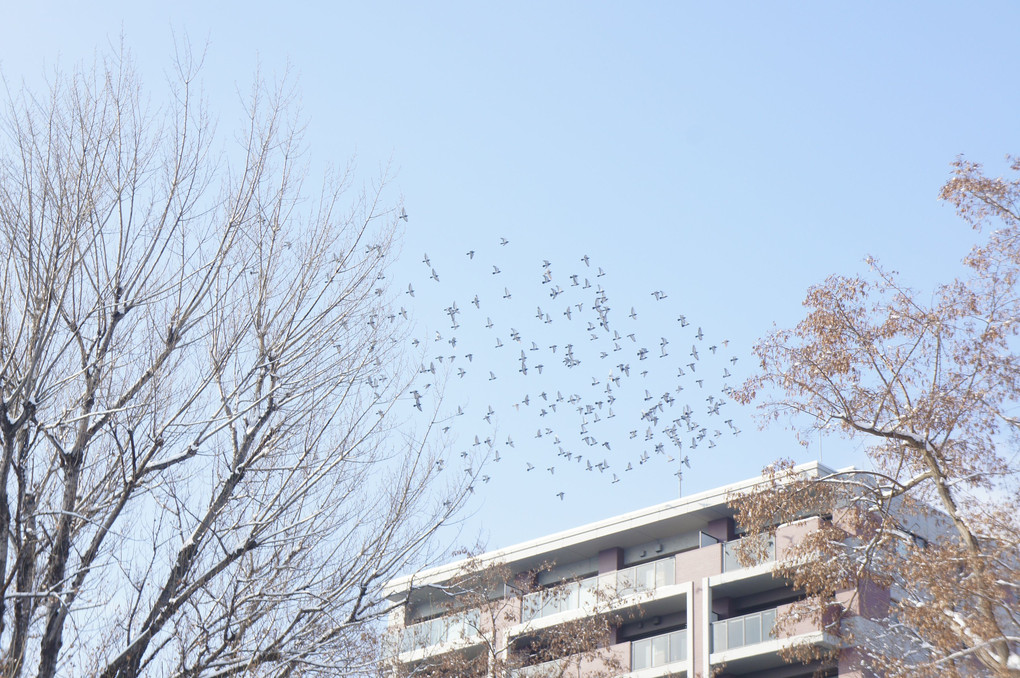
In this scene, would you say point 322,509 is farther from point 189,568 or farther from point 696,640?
point 696,640

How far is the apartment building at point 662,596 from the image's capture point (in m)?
27.9

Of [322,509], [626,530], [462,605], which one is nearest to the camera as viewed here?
[322,509]

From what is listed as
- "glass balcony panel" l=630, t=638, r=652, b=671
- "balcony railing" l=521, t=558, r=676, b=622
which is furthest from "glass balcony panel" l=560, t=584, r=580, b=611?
"glass balcony panel" l=630, t=638, r=652, b=671

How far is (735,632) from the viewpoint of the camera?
28.5 metres

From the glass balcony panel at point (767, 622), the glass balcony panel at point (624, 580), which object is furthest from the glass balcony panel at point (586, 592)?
the glass balcony panel at point (767, 622)

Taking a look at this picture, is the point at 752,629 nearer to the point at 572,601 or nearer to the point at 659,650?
the point at 659,650

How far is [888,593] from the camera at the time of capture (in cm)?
2719

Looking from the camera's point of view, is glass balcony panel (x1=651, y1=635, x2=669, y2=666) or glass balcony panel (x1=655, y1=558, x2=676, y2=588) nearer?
glass balcony panel (x1=651, y1=635, x2=669, y2=666)

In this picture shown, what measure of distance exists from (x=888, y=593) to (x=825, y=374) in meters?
14.6

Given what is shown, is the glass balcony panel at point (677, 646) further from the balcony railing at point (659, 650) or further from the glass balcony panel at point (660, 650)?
the glass balcony panel at point (660, 650)

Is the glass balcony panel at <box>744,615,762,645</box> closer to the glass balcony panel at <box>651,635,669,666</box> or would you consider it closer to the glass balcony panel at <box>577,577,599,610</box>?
the glass balcony panel at <box>651,635,669,666</box>

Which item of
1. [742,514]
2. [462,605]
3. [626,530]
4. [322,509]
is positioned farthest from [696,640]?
[322,509]

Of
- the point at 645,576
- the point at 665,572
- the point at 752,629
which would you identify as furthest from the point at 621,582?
the point at 752,629

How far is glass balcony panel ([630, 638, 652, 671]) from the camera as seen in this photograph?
29984mm
